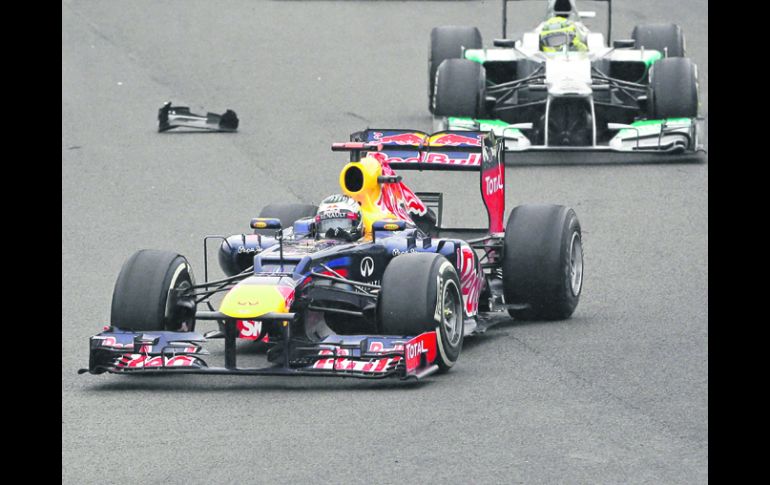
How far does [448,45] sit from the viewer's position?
22.4 meters

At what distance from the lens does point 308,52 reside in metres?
28.1

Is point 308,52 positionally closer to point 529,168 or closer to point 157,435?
point 529,168

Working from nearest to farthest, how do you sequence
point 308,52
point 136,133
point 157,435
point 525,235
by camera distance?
1. point 157,435
2. point 525,235
3. point 136,133
4. point 308,52

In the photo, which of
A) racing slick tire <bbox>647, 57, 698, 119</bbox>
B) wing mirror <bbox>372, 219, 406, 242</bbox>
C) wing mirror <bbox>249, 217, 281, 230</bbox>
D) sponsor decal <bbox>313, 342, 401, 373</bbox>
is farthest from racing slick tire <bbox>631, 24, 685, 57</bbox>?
sponsor decal <bbox>313, 342, 401, 373</bbox>

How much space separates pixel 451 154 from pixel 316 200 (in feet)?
18.6

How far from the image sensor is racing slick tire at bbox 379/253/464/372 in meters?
9.75

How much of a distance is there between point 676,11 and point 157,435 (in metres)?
24.8

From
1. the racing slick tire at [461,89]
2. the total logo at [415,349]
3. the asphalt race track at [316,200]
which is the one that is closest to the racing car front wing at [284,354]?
the total logo at [415,349]

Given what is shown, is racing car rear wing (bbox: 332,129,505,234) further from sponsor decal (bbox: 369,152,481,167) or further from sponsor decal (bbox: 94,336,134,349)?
sponsor decal (bbox: 94,336,134,349)

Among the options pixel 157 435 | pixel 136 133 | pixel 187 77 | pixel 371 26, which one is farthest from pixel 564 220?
pixel 371 26

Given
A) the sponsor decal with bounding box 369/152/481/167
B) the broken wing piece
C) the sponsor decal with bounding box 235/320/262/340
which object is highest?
the broken wing piece

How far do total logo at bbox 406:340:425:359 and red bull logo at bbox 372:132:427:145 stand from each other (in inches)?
118

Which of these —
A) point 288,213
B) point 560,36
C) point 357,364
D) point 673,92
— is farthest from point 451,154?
point 560,36

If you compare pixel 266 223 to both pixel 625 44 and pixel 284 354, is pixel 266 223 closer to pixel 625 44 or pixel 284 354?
pixel 284 354
